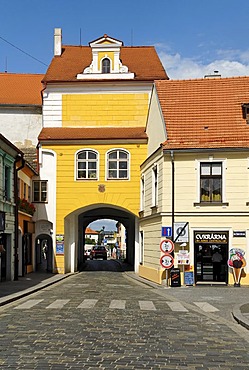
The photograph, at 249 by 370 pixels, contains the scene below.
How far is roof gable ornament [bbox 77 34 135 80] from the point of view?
3747 cm

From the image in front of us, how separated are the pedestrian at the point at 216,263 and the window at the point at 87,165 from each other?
11.8m

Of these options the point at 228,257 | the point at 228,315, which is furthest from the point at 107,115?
the point at 228,315

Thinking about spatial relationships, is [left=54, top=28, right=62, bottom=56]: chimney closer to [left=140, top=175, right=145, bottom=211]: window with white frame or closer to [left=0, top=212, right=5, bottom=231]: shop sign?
[left=140, top=175, right=145, bottom=211]: window with white frame

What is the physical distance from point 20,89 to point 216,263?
23724 mm

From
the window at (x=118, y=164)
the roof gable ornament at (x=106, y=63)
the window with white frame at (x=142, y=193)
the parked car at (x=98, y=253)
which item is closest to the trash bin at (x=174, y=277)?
the window with white frame at (x=142, y=193)

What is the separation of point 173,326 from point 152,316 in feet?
6.10

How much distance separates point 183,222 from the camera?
2603 cm

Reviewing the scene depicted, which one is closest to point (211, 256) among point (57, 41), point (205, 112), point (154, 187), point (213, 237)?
point (213, 237)

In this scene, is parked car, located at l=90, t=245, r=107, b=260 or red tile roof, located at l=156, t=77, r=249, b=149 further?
parked car, located at l=90, t=245, r=107, b=260

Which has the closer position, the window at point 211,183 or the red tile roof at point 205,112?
the window at point 211,183

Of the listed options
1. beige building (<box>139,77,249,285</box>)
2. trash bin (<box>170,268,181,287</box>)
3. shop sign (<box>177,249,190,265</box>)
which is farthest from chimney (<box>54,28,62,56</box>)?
trash bin (<box>170,268,181,287</box>)

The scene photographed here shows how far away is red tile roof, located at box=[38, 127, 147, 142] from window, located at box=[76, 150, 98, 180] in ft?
3.18

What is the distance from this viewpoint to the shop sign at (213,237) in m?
25.9

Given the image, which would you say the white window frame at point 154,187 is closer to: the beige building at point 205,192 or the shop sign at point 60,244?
the beige building at point 205,192
